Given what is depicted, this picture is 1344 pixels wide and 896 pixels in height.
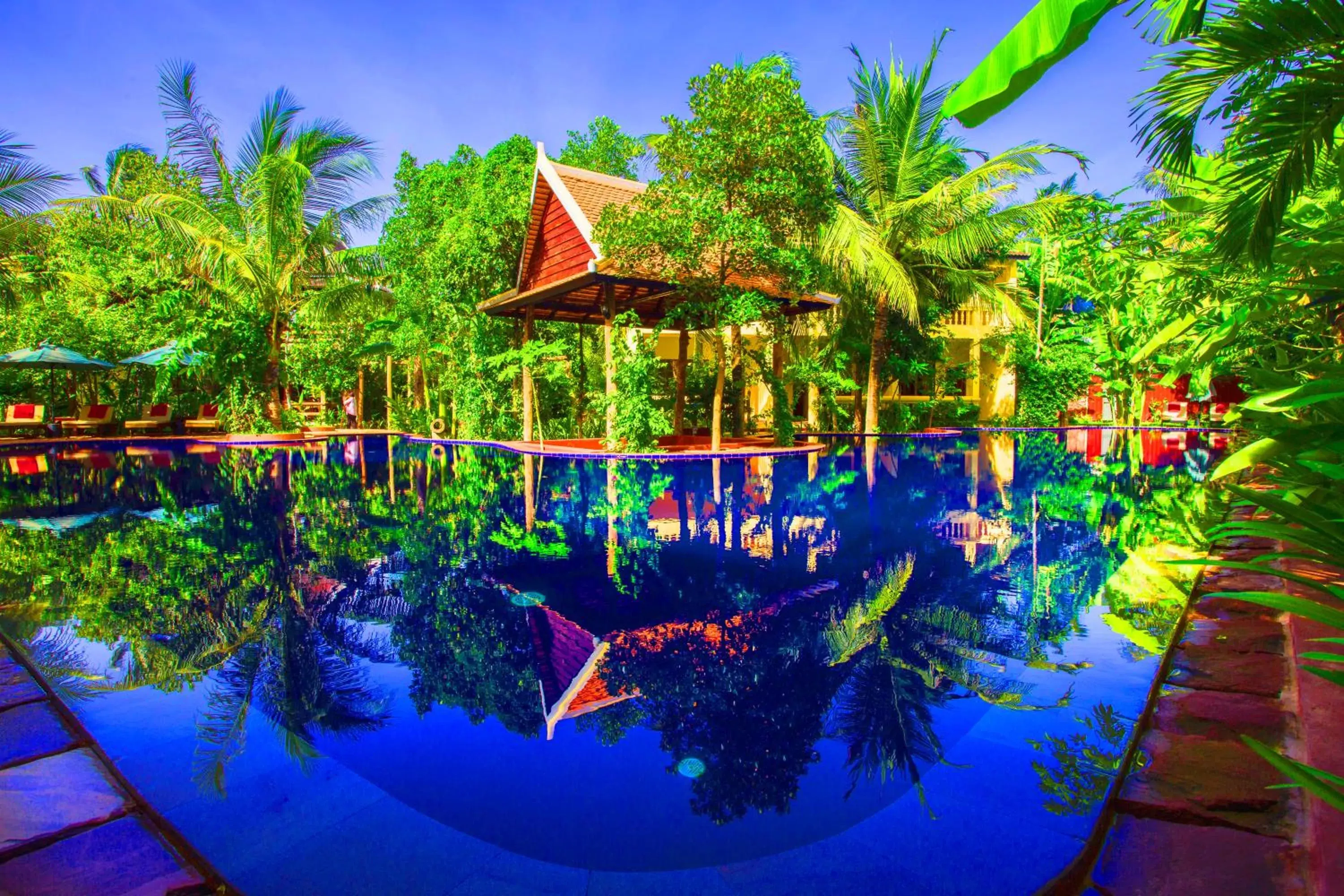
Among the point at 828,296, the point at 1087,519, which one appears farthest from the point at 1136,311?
the point at 828,296

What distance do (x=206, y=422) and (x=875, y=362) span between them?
56.0 feet

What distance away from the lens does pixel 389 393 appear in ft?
73.2

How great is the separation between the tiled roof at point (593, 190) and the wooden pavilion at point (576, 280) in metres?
0.02

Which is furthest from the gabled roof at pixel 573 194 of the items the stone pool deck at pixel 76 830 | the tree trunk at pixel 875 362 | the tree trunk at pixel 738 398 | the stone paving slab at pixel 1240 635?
the stone pool deck at pixel 76 830

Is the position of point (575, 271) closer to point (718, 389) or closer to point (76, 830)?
point (718, 389)

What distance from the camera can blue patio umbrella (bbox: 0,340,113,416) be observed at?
16297 millimetres

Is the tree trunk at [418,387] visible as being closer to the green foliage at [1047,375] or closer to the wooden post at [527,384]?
the wooden post at [527,384]

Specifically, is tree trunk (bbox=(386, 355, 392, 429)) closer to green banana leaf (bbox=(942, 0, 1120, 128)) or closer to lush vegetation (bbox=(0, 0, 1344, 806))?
lush vegetation (bbox=(0, 0, 1344, 806))

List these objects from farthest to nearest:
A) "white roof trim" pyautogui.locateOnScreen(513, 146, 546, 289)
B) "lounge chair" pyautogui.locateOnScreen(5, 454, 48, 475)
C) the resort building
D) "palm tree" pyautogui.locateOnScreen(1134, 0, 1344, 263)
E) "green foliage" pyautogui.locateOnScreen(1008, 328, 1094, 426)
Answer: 1. "green foliage" pyautogui.locateOnScreen(1008, 328, 1094, 426)
2. "white roof trim" pyautogui.locateOnScreen(513, 146, 546, 289)
3. the resort building
4. "lounge chair" pyautogui.locateOnScreen(5, 454, 48, 475)
5. "palm tree" pyautogui.locateOnScreen(1134, 0, 1344, 263)

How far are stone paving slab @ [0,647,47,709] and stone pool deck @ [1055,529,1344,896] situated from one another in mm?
3627

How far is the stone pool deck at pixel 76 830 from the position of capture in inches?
70.0

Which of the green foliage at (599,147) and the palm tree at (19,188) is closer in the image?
the palm tree at (19,188)

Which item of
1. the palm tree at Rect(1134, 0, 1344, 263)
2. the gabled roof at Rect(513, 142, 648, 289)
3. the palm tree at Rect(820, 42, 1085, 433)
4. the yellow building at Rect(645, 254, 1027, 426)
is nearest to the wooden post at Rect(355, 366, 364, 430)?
the yellow building at Rect(645, 254, 1027, 426)

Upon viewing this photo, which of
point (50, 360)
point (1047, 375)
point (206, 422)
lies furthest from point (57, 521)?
point (1047, 375)
